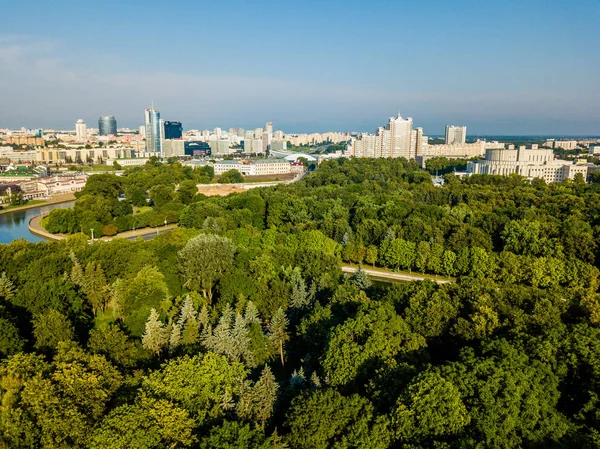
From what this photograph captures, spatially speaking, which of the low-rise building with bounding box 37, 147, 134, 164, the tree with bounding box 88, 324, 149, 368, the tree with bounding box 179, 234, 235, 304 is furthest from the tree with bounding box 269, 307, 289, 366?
the low-rise building with bounding box 37, 147, 134, 164

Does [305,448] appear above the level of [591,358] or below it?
below

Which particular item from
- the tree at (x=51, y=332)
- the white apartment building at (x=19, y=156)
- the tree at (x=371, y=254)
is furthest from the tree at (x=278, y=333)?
the white apartment building at (x=19, y=156)

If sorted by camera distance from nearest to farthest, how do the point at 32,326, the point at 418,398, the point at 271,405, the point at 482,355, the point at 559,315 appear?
the point at 418,398, the point at 271,405, the point at 482,355, the point at 559,315, the point at 32,326

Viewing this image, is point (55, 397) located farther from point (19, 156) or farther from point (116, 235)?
point (19, 156)

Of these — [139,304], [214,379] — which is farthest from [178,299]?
[214,379]

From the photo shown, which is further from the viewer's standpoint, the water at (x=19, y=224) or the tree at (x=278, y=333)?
the water at (x=19, y=224)

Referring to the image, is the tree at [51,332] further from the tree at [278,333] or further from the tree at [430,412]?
the tree at [430,412]

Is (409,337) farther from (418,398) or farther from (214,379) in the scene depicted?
(214,379)
